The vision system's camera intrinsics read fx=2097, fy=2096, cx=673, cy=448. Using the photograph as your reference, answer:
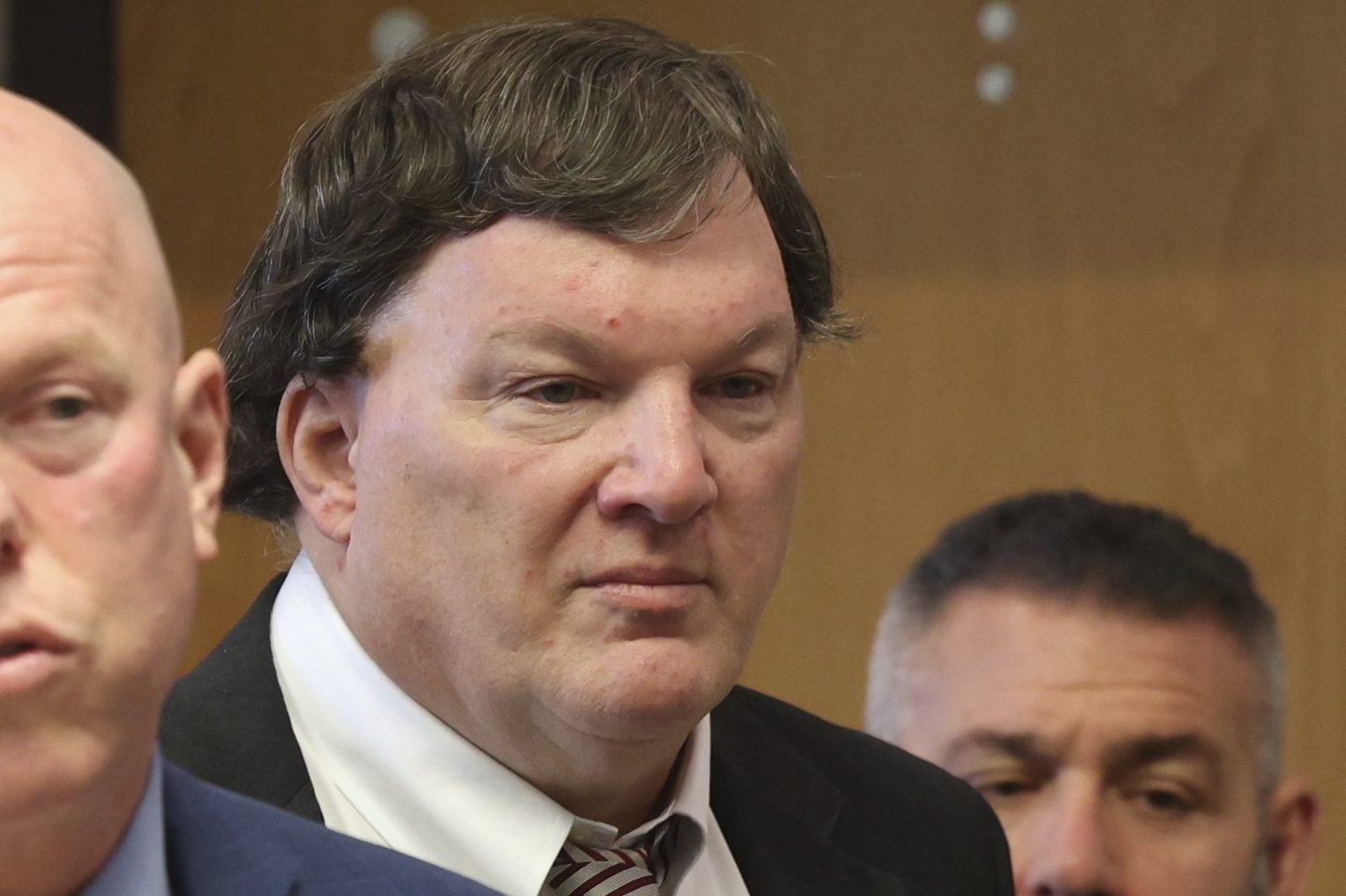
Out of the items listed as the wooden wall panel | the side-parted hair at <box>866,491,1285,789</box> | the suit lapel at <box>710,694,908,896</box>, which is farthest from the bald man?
the wooden wall panel

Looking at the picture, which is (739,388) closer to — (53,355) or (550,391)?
(550,391)

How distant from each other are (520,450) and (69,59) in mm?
855

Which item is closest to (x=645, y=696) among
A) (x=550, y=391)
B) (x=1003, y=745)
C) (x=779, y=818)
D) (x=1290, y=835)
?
(x=550, y=391)

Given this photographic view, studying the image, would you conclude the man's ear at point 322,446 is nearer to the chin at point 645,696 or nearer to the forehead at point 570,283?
the forehead at point 570,283

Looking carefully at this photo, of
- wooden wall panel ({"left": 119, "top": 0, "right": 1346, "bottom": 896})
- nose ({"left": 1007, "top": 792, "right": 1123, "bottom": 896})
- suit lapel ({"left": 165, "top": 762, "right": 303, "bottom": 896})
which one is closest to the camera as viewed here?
suit lapel ({"left": 165, "top": 762, "right": 303, "bottom": 896})

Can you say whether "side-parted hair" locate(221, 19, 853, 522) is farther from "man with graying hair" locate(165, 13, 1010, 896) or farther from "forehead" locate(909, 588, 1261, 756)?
"forehead" locate(909, 588, 1261, 756)

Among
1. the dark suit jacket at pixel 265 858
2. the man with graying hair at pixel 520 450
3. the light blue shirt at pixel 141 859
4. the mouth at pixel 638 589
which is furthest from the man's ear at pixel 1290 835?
the light blue shirt at pixel 141 859

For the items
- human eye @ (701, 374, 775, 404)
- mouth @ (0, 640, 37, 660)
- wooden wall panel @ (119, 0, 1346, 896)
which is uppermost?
wooden wall panel @ (119, 0, 1346, 896)

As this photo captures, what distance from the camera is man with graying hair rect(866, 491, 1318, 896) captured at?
4.62 feet

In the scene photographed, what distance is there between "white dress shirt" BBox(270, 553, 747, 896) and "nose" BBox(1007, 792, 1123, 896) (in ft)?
1.26

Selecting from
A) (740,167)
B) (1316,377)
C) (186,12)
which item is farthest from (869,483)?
(740,167)

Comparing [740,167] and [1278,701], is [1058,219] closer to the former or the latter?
[1278,701]

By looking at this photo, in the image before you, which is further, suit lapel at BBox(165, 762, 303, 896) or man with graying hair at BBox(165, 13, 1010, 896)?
man with graying hair at BBox(165, 13, 1010, 896)

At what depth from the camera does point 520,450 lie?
1018mm
